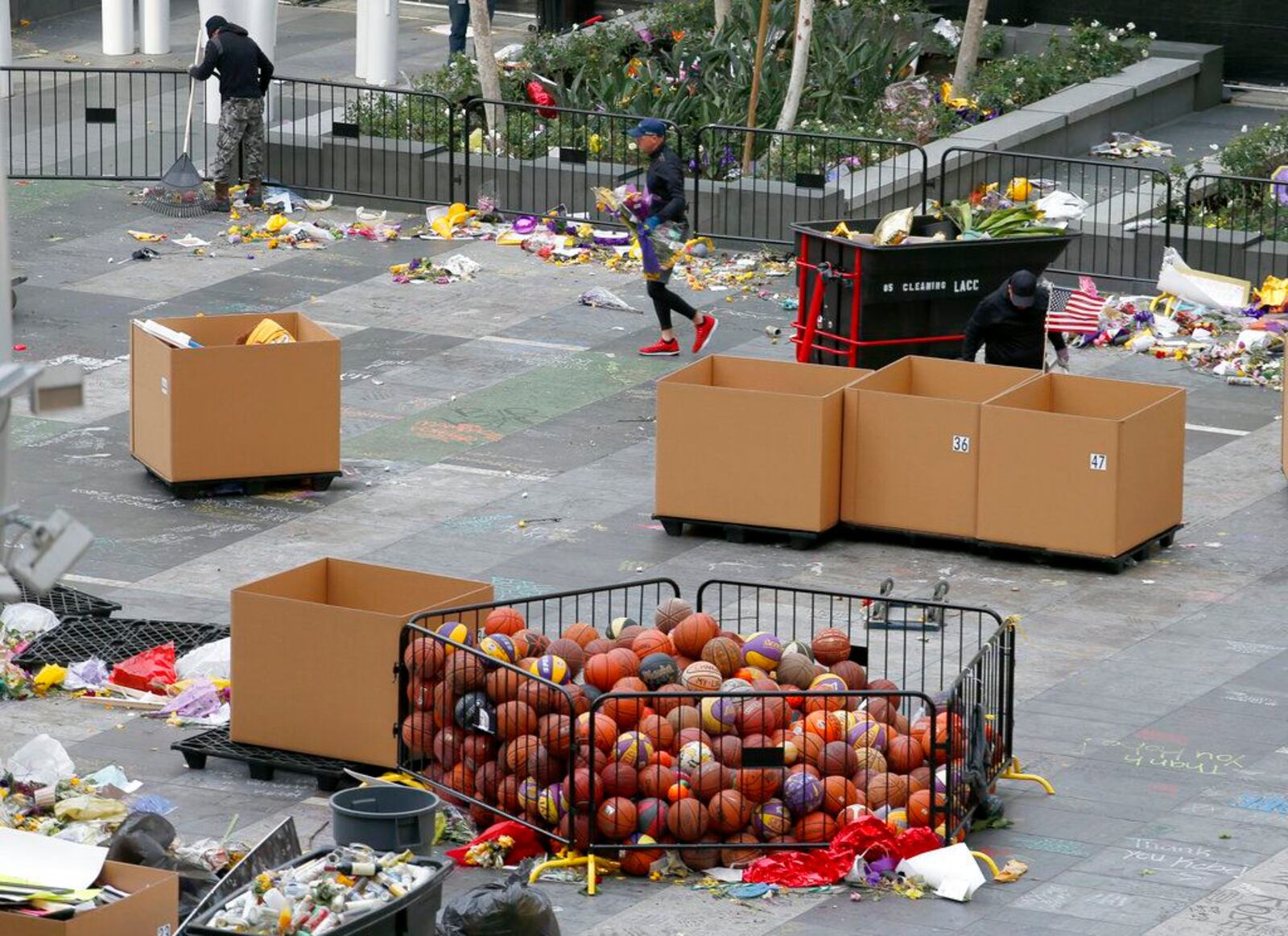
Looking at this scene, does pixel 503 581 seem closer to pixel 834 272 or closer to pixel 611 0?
pixel 834 272

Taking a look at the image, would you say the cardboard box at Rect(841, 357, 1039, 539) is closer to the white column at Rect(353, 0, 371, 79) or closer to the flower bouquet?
the flower bouquet

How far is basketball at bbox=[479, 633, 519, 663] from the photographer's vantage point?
1227 centimetres

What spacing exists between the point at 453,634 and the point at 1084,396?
5958mm

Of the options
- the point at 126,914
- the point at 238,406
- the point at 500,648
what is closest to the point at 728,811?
the point at 500,648

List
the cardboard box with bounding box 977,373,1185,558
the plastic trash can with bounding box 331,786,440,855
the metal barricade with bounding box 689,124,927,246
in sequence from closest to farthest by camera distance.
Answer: the plastic trash can with bounding box 331,786,440,855, the cardboard box with bounding box 977,373,1185,558, the metal barricade with bounding box 689,124,927,246

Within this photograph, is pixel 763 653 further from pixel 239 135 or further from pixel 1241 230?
pixel 239 135

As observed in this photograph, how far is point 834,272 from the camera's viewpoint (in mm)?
19375

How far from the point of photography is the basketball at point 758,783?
11703 mm

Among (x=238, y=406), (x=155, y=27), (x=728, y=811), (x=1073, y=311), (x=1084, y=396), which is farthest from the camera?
(x=155, y=27)

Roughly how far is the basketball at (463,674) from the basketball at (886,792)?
1856 millimetres

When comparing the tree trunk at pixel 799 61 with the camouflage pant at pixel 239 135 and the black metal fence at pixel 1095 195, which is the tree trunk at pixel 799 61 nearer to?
the black metal fence at pixel 1095 195

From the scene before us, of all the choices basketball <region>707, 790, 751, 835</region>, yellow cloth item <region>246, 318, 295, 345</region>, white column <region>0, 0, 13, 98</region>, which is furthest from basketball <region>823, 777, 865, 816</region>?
white column <region>0, 0, 13, 98</region>

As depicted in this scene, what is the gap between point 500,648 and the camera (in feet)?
40.4

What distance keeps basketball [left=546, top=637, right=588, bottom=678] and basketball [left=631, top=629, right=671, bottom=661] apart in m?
0.25
